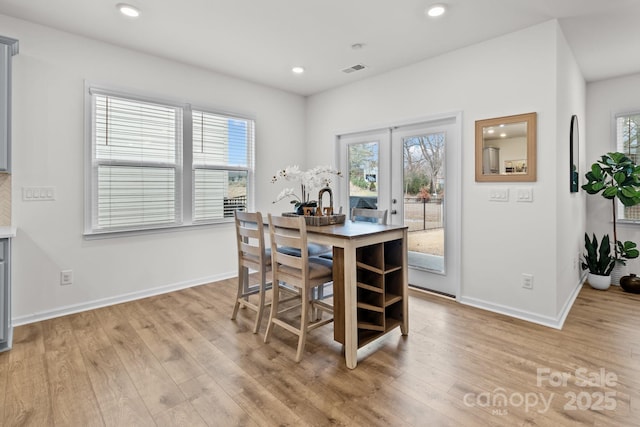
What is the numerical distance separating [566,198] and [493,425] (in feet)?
8.13

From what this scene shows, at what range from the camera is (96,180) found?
10.7 ft

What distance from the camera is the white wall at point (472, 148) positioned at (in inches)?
112

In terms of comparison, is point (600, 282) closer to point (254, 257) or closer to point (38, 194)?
point (254, 257)

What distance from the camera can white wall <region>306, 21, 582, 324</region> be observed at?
284 centimetres

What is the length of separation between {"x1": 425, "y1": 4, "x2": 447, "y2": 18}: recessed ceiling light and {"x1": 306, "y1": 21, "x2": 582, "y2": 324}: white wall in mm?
779

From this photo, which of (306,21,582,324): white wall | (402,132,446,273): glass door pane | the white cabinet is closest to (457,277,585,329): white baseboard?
(306,21,582,324): white wall

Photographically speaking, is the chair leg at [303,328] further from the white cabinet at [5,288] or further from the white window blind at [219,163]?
the white window blind at [219,163]

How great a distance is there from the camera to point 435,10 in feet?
8.69

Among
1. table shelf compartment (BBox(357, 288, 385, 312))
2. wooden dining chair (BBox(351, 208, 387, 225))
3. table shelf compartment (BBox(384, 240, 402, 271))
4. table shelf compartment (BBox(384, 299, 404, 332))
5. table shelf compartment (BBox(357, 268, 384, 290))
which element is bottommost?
table shelf compartment (BBox(384, 299, 404, 332))

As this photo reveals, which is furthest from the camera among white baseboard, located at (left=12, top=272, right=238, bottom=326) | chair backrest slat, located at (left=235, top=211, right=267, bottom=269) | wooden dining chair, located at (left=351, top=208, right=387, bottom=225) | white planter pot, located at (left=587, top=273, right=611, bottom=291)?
white planter pot, located at (left=587, top=273, right=611, bottom=291)

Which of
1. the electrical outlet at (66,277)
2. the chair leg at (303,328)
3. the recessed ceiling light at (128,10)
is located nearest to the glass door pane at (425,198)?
the chair leg at (303,328)

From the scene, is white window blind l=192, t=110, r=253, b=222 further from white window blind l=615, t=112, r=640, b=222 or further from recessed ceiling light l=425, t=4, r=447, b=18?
white window blind l=615, t=112, r=640, b=222

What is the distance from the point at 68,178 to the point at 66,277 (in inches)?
37.0

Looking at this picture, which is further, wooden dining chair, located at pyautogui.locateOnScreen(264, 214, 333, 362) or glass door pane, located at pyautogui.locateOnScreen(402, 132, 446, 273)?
glass door pane, located at pyautogui.locateOnScreen(402, 132, 446, 273)
